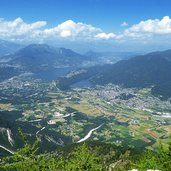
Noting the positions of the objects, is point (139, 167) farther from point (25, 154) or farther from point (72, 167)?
point (25, 154)

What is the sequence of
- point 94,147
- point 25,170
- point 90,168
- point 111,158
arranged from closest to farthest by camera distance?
1. point 25,170
2. point 90,168
3. point 111,158
4. point 94,147

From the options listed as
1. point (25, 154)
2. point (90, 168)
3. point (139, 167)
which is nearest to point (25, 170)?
point (25, 154)

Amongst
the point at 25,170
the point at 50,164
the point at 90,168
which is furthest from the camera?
the point at 90,168

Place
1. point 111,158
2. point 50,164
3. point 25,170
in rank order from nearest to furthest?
point 25,170 < point 50,164 < point 111,158

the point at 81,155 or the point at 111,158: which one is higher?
the point at 81,155

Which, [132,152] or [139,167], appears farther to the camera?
[132,152]

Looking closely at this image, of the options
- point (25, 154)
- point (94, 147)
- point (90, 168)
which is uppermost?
point (25, 154)

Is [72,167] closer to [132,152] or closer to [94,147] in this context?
[132,152]

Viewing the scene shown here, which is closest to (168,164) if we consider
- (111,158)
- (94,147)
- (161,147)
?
(161,147)

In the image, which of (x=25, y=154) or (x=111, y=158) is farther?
(x=111, y=158)
